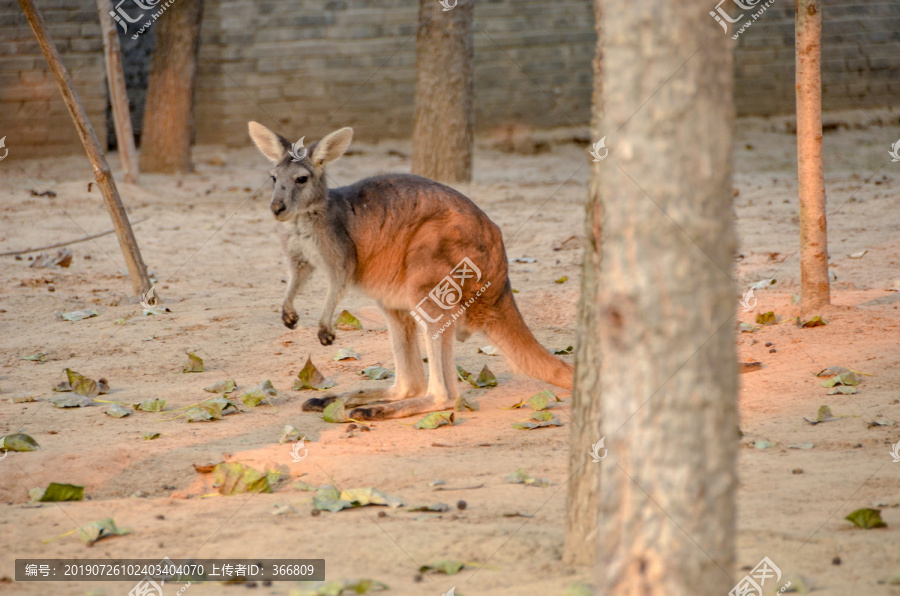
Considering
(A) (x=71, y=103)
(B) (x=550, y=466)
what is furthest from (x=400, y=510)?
(A) (x=71, y=103)

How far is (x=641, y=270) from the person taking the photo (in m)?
1.45

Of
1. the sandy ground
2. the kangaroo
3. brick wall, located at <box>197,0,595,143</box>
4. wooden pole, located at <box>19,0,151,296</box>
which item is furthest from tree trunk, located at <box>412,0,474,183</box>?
the kangaroo

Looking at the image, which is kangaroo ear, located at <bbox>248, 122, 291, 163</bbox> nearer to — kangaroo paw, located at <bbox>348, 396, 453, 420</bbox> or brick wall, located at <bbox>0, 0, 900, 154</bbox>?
kangaroo paw, located at <bbox>348, 396, 453, 420</bbox>

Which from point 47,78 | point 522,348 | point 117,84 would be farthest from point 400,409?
point 47,78

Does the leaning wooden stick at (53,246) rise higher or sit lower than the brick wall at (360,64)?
lower

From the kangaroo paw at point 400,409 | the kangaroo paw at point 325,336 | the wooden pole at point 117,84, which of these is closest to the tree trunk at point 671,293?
the kangaroo paw at point 400,409

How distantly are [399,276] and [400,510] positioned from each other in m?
1.48

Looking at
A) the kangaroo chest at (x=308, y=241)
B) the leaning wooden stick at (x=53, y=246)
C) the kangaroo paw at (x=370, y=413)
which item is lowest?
the kangaroo paw at (x=370, y=413)

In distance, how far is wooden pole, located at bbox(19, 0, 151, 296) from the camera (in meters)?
5.20

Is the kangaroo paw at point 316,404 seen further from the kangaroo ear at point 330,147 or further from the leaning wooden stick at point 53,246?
the leaning wooden stick at point 53,246

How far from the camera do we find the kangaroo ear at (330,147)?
402 cm

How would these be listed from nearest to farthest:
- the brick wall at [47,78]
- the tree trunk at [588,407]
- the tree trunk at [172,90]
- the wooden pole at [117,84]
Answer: the tree trunk at [588,407]
the wooden pole at [117,84]
the tree trunk at [172,90]
the brick wall at [47,78]

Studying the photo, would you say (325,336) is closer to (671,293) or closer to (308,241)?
(308,241)

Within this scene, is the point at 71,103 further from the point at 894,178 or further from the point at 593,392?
the point at 894,178
